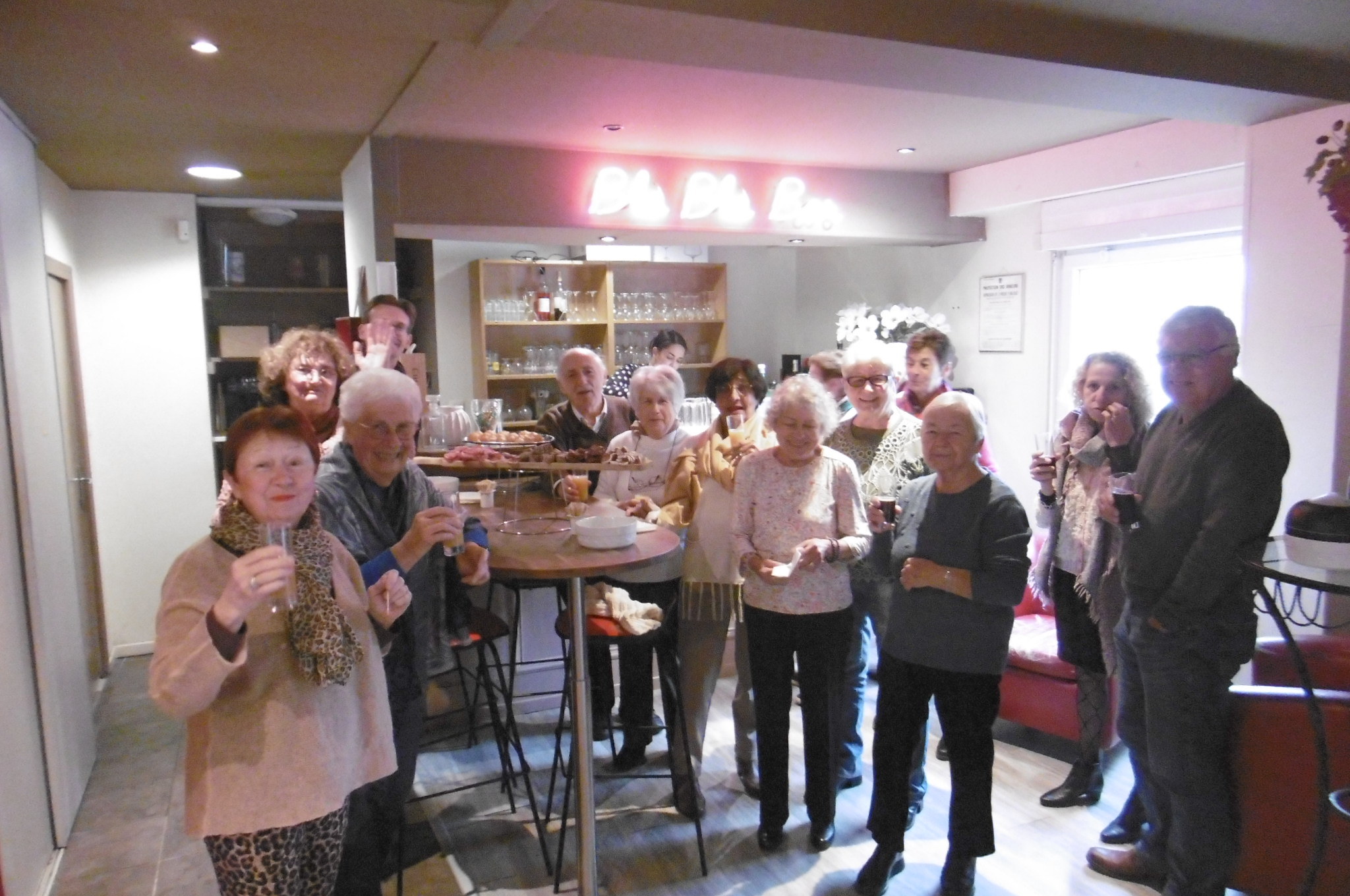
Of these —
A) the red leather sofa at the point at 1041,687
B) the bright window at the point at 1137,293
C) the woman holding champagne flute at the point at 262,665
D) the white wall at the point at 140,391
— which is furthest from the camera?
the white wall at the point at 140,391

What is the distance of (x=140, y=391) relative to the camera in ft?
16.2

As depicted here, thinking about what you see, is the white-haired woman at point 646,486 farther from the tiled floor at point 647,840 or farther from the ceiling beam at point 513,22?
the ceiling beam at point 513,22

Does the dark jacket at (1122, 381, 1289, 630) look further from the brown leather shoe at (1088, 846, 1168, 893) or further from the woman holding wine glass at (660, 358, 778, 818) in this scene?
the woman holding wine glass at (660, 358, 778, 818)

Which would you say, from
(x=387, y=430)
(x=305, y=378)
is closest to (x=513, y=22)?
(x=387, y=430)

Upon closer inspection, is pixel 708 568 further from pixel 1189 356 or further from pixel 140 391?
pixel 140 391

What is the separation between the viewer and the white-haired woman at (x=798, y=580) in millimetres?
2643

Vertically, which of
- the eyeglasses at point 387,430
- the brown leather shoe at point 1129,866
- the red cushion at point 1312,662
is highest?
the eyeglasses at point 387,430

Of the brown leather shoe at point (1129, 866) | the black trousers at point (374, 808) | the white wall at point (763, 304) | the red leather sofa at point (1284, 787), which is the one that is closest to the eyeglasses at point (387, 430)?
the black trousers at point (374, 808)

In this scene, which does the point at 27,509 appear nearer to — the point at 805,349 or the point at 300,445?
the point at 300,445

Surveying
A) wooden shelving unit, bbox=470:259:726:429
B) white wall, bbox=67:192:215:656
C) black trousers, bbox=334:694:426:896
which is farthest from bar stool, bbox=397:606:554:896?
wooden shelving unit, bbox=470:259:726:429

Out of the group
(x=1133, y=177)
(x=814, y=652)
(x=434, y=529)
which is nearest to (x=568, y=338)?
(x=1133, y=177)

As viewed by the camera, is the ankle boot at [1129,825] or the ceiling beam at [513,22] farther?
the ankle boot at [1129,825]

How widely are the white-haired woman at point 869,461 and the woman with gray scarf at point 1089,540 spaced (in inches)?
17.3

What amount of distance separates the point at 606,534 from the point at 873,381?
4.13 feet
